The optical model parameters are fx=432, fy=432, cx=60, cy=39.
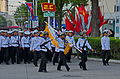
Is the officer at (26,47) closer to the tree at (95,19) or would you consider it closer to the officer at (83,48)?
the officer at (83,48)

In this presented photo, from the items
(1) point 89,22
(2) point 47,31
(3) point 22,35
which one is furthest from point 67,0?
(2) point 47,31

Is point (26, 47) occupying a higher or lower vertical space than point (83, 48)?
lower

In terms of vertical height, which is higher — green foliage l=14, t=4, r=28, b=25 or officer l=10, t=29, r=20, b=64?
green foliage l=14, t=4, r=28, b=25

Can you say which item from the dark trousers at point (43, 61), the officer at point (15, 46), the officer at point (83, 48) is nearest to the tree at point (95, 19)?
the officer at point (15, 46)

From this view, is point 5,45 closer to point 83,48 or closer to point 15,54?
point 15,54

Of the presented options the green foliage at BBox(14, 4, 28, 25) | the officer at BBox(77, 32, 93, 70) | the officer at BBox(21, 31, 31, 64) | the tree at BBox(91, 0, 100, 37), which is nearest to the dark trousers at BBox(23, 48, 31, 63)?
the officer at BBox(21, 31, 31, 64)

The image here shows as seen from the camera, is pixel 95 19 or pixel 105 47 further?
pixel 95 19

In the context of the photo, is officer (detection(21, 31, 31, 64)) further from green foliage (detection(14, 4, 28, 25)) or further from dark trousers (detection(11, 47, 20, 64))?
green foliage (detection(14, 4, 28, 25))

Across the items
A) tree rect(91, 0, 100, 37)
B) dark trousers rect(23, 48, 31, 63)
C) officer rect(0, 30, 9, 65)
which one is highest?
tree rect(91, 0, 100, 37)

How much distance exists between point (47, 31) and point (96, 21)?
41.8 feet

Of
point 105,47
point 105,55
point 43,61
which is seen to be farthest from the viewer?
point 105,55

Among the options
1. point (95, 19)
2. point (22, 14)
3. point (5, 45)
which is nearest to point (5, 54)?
point (5, 45)

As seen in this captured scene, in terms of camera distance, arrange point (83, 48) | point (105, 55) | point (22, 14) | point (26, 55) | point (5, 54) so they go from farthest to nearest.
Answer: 1. point (22, 14)
2. point (26, 55)
3. point (5, 54)
4. point (105, 55)
5. point (83, 48)

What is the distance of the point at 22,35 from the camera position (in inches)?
950
